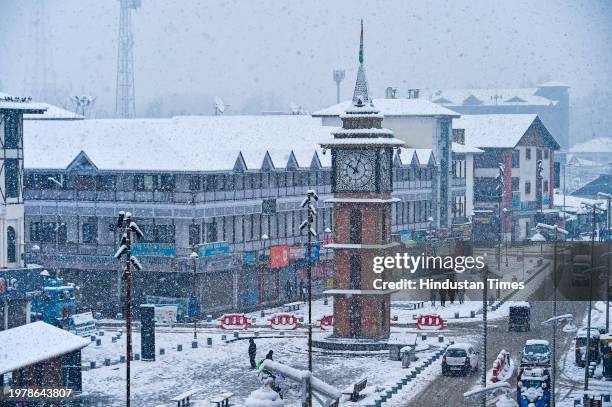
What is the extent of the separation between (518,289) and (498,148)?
5006 centimetres

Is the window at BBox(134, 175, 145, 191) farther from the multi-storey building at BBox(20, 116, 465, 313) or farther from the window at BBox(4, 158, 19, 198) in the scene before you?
the window at BBox(4, 158, 19, 198)

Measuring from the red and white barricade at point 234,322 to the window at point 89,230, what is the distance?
1337cm

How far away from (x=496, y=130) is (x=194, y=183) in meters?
73.3

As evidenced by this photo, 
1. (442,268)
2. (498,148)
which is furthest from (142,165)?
(498,148)

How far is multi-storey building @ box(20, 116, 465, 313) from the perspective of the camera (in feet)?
277

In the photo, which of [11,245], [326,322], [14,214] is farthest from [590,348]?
[14,214]

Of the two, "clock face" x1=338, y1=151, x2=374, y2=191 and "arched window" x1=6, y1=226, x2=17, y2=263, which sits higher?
"clock face" x1=338, y1=151, x2=374, y2=191

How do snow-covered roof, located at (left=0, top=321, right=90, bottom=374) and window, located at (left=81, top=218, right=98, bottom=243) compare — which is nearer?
snow-covered roof, located at (left=0, top=321, right=90, bottom=374)

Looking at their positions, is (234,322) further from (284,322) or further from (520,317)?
(520,317)

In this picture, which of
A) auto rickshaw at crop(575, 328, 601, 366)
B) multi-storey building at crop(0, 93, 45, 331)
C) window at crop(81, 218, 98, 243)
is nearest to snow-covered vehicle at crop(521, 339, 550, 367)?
auto rickshaw at crop(575, 328, 601, 366)

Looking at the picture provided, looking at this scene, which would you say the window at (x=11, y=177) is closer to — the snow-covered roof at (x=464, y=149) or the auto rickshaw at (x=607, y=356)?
the auto rickshaw at (x=607, y=356)

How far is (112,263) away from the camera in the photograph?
8581 cm

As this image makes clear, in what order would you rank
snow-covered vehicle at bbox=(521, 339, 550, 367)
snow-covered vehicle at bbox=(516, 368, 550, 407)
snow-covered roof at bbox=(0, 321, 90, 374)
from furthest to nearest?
snow-covered vehicle at bbox=(521, 339, 550, 367), snow-covered vehicle at bbox=(516, 368, 550, 407), snow-covered roof at bbox=(0, 321, 90, 374)

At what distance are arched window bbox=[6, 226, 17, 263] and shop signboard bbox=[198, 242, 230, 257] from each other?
52.1 ft
